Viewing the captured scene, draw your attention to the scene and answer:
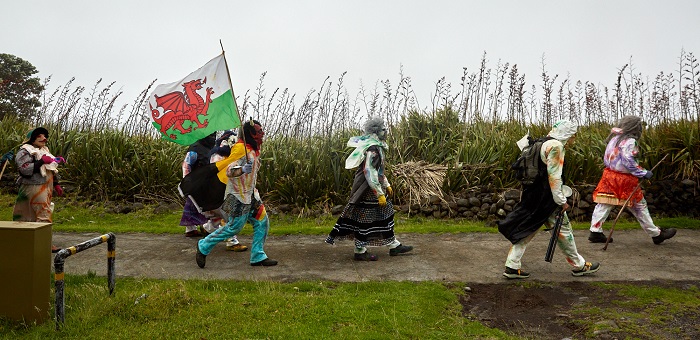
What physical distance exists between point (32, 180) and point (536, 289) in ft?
19.3

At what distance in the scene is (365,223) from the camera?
6.60 m

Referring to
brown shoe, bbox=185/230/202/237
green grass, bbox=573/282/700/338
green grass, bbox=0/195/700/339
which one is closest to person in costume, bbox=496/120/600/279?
green grass, bbox=573/282/700/338

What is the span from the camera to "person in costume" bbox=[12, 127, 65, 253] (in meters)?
6.66

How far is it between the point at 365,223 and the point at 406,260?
0.65 meters

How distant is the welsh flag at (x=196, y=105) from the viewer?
577 cm

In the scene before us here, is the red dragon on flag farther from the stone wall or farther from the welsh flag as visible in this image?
the stone wall

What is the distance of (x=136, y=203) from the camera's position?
10.1m

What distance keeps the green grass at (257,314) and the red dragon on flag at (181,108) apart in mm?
1633

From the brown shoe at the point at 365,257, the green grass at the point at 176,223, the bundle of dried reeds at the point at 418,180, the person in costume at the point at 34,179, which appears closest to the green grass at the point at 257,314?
the brown shoe at the point at 365,257

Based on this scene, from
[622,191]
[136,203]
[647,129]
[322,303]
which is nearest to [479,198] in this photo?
[622,191]

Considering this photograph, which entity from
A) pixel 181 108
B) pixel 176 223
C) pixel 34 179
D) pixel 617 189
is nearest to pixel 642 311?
pixel 617 189

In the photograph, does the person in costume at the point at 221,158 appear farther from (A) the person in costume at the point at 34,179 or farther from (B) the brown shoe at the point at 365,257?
(A) the person in costume at the point at 34,179

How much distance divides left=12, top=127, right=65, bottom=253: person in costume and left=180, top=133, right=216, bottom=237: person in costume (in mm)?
1604

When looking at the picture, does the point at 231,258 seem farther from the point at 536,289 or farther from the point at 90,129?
the point at 90,129
